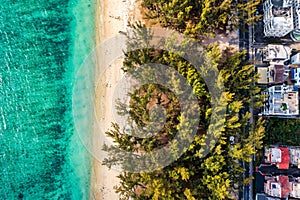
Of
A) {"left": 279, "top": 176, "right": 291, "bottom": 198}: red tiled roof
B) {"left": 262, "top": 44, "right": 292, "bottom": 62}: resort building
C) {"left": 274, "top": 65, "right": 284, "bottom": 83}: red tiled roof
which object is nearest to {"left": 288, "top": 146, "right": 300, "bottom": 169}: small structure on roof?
{"left": 279, "top": 176, "right": 291, "bottom": 198}: red tiled roof

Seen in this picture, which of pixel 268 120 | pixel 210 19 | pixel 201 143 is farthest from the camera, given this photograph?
pixel 268 120

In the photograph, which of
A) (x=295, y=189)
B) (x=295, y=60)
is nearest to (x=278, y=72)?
(x=295, y=60)

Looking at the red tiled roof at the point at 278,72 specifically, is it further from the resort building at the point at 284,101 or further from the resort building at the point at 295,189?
the resort building at the point at 295,189

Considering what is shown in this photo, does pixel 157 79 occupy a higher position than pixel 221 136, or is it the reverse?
pixel 157 79

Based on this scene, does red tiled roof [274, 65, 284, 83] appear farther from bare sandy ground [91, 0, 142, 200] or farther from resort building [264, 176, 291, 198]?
bare sandy ground [91, 0, 142, 200]

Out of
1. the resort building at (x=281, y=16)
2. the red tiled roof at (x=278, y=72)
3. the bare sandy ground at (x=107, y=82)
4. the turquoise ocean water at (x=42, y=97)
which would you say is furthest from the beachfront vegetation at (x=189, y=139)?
the turquoise ocean water at (x=42, y=97)

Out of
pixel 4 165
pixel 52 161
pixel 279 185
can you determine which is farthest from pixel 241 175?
pixel 4 165

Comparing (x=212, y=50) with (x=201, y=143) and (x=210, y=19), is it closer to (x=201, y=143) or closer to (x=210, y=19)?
(x=210, y=19)

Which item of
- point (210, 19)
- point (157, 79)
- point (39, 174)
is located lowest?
point (39, 174)
